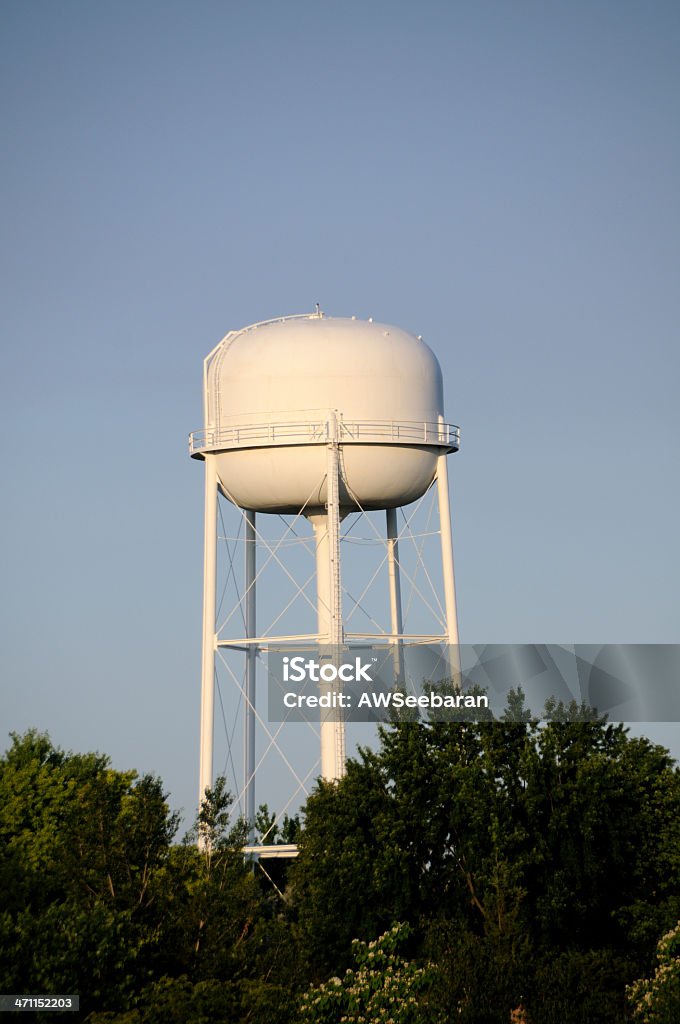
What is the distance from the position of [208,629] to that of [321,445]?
15.7 ft

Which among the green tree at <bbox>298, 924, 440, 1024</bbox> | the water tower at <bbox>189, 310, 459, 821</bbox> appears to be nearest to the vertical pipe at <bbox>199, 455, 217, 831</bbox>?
the water tower at <bbox>189, 310, 459, 821</bbox>

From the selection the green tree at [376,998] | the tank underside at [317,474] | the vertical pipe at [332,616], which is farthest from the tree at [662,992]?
the tank underside at [317,474]

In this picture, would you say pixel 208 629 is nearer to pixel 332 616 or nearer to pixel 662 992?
pixel 332 616

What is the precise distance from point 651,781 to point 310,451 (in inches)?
409

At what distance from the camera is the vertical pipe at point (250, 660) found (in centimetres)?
4681

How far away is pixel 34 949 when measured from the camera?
31141 mm

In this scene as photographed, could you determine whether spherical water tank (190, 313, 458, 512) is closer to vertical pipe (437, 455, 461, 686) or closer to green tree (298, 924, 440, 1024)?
vertical pipe (437, 455, 461, 686)

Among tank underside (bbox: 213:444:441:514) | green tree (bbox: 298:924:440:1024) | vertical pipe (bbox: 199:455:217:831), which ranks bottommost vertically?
green tree (bbox: 298:924:440:1024)

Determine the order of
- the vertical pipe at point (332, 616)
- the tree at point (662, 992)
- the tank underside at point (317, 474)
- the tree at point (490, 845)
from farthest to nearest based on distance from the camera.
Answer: the tank underside at point (317, 474)
the vertical pipe at point (332, 616)
the tree at point (490, 845)
the tree at point (662, 992)

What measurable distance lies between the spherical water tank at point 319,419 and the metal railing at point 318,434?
0.02 meters

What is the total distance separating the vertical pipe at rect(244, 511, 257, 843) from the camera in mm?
46812

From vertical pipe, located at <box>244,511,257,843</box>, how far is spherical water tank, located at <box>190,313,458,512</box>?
1.44m

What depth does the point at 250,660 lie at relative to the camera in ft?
153

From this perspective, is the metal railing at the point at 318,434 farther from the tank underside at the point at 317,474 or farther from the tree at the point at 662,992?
A: the tree at the point at 662,992
